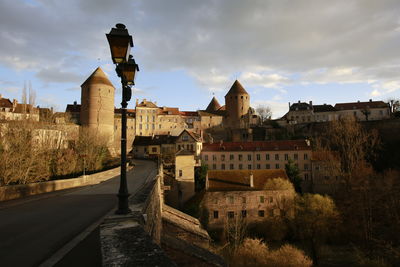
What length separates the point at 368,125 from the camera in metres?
56.7

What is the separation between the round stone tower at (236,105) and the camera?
8012 centimetres

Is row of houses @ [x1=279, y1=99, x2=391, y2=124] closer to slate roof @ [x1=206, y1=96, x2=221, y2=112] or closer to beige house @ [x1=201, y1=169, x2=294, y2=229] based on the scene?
slate roof @ [x1=206, y1=96, x2=221, y2=112]

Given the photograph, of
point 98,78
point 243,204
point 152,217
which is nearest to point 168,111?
point 98,78

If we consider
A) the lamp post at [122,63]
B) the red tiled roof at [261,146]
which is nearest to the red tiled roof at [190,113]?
the red tiled roof at [261,146]

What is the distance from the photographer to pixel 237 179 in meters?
33.7

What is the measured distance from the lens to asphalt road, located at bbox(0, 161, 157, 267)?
5734mm

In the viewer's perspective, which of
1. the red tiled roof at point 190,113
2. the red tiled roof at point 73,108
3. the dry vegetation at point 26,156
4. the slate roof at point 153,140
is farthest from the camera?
the red tiled roof at point 190,113

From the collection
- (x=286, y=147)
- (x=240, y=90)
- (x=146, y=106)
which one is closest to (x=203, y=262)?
(x=286, y=147)

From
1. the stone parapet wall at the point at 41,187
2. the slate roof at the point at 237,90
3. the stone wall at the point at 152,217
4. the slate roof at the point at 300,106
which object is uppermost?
the slate roof at the point at 237,90

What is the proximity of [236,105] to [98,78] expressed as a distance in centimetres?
4265

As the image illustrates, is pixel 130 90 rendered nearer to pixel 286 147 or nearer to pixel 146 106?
pixel 286 147

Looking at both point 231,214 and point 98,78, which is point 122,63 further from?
point 98,78

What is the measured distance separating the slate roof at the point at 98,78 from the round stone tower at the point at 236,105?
38921 millimetres

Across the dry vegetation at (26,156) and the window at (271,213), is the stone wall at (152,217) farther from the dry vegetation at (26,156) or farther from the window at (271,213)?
the window at (271,213)
